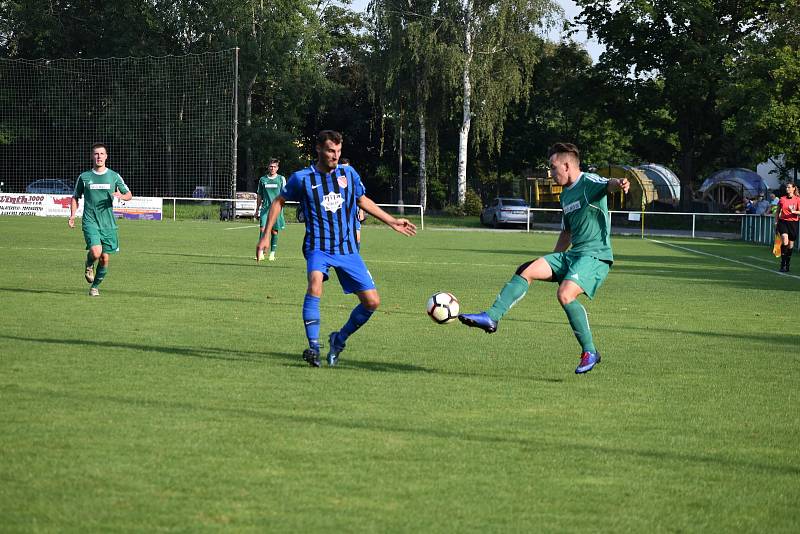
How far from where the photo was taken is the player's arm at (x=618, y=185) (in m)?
8.22

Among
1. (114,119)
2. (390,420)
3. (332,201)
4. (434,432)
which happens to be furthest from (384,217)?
(114,119)

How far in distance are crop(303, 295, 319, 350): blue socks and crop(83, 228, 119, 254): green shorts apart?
658 cm

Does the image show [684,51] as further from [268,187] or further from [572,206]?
[572,206]

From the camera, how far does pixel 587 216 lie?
902 cm

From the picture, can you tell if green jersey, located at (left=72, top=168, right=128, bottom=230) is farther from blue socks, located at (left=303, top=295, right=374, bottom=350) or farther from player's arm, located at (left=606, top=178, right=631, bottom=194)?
A: player's arm, located at (left=606, top=178, right=631, bottom=194)

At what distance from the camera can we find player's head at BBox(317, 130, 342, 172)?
9.03 m

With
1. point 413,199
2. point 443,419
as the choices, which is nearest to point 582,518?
point 443,419

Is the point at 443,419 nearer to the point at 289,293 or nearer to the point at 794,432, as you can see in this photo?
the point at 794,432

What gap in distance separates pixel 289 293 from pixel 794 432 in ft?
32.4

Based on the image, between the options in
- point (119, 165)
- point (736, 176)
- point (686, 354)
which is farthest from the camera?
point (736, 176)

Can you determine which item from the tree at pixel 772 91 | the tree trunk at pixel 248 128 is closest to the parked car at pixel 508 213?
the tree at pixel 772 91

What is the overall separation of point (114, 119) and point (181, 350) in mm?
47169

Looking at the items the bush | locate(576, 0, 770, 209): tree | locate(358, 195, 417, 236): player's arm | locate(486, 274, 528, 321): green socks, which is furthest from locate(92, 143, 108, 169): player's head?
the bush

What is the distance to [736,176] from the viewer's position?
60.9 metres
